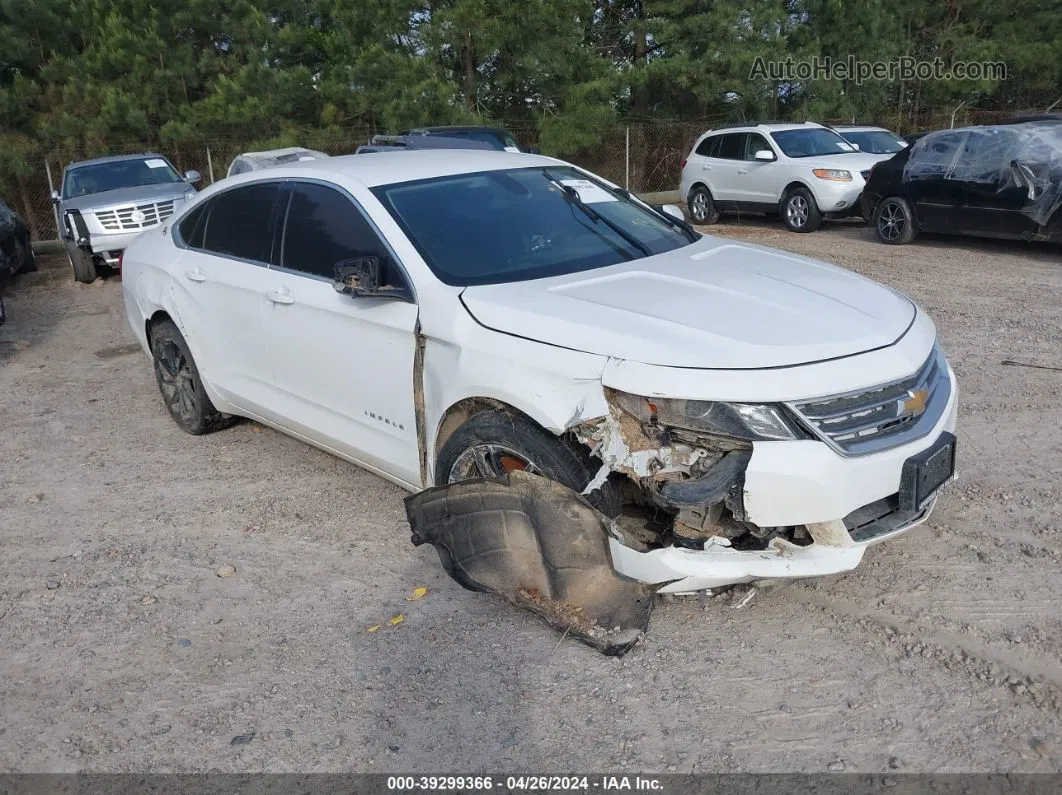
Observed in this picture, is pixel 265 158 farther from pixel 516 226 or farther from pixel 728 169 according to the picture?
pixel 516 226

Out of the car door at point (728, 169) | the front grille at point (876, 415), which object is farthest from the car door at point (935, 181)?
the front grille at point (876, 415)

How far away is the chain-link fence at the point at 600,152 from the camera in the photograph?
62.2ft

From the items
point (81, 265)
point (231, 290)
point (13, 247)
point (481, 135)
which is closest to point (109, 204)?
point (81, 265)

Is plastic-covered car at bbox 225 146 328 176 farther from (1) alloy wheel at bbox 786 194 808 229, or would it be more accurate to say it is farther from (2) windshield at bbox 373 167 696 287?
(2) windshield at bbox 373 167 696 287

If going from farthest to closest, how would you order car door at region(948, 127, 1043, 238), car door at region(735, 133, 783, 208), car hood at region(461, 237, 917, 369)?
1. car door at region(735, 133, 783, 208)
2. car door at region(948, 127, 1043, 238)
3. car hood at region(461, 237, 917, 369)

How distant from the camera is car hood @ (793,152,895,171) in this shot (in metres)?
14.0

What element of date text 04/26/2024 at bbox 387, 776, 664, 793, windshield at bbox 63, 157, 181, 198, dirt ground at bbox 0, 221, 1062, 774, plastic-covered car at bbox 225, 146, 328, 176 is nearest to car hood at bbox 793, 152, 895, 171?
plastic-covered car at bbox 225, 146, 328, 176

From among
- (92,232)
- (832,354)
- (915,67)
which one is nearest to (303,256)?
(832,354)

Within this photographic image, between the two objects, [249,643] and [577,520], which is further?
[249,643]

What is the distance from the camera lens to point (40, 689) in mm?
3592

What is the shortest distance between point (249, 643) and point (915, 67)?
2675cm

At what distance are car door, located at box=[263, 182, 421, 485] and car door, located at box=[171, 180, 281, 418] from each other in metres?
0.16

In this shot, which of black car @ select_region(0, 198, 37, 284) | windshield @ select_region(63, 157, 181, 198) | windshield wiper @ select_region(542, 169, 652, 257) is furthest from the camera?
windshield @ select_region(63, 157, 181, 198)

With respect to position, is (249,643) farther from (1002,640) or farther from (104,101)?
(104,101)
